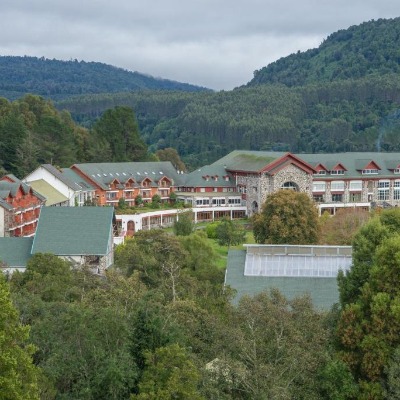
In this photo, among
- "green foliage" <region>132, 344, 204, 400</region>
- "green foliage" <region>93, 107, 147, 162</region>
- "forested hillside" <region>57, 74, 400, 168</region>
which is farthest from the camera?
"forested hillside" <region>57, 74, 400, 168</region>

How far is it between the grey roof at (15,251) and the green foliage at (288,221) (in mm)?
12630

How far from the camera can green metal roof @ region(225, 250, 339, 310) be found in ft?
91.5

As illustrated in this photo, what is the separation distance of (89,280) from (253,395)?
1097 centimetres

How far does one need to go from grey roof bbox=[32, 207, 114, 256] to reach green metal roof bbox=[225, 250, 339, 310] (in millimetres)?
7724

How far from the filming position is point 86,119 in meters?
142

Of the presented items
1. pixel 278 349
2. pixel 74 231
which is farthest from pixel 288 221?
pixel 278 349

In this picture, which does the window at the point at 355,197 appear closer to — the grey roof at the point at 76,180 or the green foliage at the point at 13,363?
the grey roof at the point at 76,180

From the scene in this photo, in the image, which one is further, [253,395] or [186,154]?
[186,154]

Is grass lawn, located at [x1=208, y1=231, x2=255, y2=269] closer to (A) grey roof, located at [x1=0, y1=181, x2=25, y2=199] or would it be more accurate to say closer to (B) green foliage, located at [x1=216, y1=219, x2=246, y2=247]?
(B) green foliage, located at [x1=216, y1=219, x2=246, y2=247]

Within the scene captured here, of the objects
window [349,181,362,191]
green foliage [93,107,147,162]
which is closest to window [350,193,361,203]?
window [349,181,362,191]

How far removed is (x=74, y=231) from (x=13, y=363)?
68.6 ft

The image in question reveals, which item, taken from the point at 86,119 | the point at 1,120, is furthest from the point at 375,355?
the point at 86,119

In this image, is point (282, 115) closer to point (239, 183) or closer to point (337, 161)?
point (337, 161)

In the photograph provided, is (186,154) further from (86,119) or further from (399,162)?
(399,162)
